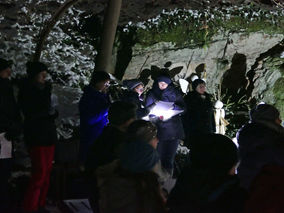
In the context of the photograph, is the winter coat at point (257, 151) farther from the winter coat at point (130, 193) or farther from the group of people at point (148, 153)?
the winter coat at point (130, 193)

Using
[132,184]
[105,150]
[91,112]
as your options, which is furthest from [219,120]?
[132,184]

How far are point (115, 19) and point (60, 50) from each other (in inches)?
71.7

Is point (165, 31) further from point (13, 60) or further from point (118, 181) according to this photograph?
point (118, 181)

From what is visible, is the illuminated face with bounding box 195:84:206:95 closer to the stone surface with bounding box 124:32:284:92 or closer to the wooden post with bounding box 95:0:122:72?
the wooden post with bounding box 95:0:122:72

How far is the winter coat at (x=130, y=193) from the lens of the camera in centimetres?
276

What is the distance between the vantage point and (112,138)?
3.68 meters

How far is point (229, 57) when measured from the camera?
11.4 m

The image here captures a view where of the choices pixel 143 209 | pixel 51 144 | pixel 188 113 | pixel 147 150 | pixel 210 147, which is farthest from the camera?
pixel 188 113

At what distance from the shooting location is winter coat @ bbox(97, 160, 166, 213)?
276 centimetres

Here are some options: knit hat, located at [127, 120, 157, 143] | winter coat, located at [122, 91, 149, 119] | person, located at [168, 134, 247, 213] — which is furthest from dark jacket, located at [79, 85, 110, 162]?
person, located at [168, 134, 247, 213]

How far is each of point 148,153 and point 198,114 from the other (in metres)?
4.34

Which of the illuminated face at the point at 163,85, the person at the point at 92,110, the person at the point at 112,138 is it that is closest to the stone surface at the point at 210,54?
the illuminated face at the point at 163,85

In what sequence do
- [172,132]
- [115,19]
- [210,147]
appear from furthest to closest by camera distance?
1. [115,19]
2. [172,132]
3. [210,147]

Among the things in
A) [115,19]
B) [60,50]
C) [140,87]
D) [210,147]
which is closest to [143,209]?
[210,147]
